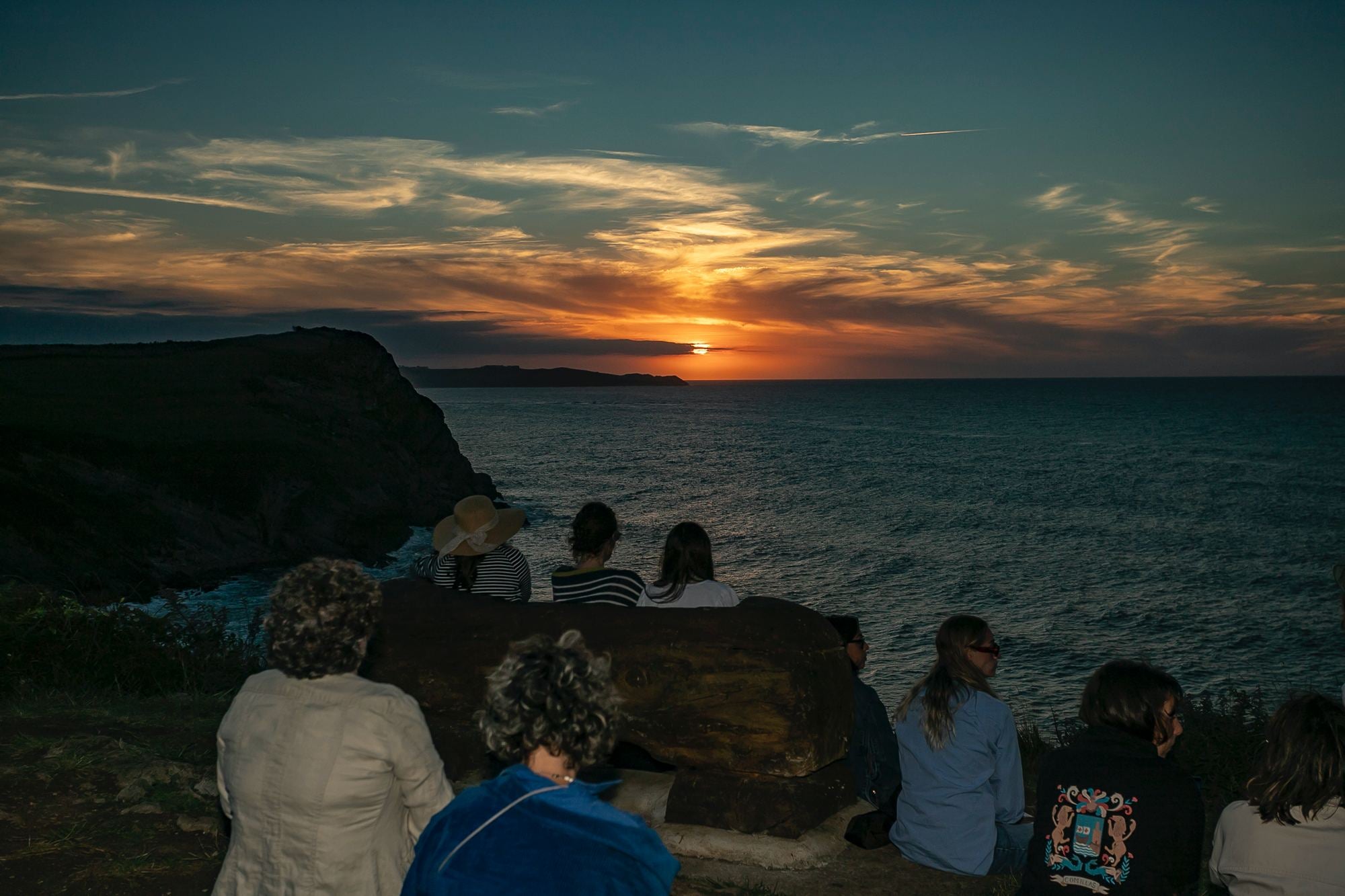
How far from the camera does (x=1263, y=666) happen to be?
23828 mm

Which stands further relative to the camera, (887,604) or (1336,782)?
(887,604)

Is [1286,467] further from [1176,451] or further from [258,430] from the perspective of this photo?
[258,430]

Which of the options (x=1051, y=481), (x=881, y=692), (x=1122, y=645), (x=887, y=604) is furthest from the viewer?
(x=1051, y=481)

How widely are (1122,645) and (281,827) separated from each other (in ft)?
87.0

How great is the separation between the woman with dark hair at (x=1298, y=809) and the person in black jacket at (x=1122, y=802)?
8.3 inches

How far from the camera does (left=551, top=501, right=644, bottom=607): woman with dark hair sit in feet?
20.9

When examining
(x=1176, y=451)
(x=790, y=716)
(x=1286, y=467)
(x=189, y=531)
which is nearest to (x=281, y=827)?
(x=790, y=716)

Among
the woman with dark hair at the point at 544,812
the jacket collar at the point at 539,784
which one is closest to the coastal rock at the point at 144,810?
the woman with dark hair at the point at 544,812

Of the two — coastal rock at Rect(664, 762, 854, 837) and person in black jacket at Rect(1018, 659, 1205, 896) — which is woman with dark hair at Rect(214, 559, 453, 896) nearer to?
person in black jacket at Rect(1018, 659, 1205, 896)

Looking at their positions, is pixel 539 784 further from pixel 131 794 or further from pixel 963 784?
pixel 131 794

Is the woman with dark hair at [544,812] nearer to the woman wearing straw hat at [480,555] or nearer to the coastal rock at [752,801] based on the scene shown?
the coastal rock at [752,801]

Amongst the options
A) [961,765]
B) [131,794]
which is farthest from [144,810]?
[961,765]

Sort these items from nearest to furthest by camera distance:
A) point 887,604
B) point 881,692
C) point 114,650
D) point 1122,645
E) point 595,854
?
1. point 595,854
2. point 114,650
3. point 881,692
4. point 1122,645
5. point 887,604

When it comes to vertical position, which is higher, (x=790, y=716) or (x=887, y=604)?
(x=790, y=716)
